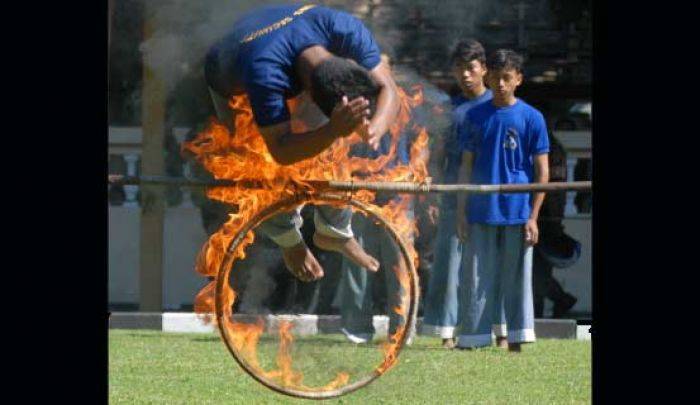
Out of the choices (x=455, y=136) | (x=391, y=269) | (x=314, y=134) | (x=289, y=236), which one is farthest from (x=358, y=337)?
(x=314, y=134)

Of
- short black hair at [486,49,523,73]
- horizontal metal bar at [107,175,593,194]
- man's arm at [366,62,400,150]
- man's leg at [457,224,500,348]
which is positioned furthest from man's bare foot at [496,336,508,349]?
man's arm at [366,62,400,150]

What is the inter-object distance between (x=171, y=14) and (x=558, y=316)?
2.95m

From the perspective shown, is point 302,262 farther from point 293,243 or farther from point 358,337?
point 358,337

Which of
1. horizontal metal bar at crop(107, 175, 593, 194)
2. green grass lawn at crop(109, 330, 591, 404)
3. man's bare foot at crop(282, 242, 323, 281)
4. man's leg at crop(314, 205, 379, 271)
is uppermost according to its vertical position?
horizontal metal bar at crop(107, 175, 593, 194)

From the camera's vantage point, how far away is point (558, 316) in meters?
11.1

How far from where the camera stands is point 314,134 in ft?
30.5

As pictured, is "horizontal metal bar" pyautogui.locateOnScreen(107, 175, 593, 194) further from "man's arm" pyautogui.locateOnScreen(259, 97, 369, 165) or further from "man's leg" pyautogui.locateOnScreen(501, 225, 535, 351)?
"man's leg" pyautogui.locateOnScreen(501, 225, 535, 351)

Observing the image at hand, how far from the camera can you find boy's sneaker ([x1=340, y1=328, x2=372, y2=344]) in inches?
402

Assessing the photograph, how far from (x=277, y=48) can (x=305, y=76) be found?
0.19m

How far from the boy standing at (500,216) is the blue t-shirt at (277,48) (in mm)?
1037

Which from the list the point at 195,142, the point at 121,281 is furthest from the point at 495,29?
the point at 121,281

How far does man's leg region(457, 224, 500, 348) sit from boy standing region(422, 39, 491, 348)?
0.05 meters

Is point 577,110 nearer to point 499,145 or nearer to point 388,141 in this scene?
point 499,145

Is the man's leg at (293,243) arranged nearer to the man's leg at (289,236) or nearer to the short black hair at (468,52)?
the man's leg at (289,236)
